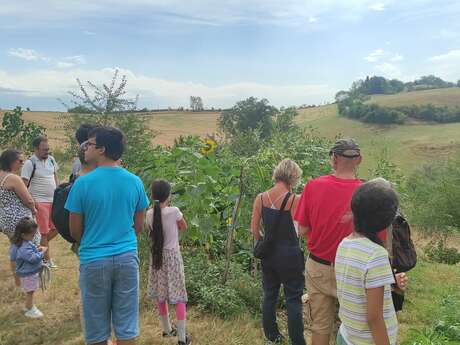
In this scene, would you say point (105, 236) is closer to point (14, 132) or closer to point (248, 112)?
point (248, 112)

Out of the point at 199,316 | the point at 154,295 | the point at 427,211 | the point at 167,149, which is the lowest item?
the point at 427,211

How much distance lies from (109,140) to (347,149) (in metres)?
1.46

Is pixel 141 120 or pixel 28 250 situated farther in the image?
pixel 141 120

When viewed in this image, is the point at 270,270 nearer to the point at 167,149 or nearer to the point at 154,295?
the point at 154,295

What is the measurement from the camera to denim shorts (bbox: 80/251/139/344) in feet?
9.09

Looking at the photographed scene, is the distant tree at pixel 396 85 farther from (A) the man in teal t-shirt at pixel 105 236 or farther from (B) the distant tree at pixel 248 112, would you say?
(A) the man in teal t-shirt at pixel 105 236

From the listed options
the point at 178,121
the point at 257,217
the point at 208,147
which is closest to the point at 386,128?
the point at 178,121

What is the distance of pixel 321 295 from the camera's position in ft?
10.1

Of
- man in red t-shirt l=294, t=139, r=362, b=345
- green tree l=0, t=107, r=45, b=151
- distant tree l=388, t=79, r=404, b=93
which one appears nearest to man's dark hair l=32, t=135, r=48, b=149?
man in red t-shirt l=294, t=139, r=362, b=345

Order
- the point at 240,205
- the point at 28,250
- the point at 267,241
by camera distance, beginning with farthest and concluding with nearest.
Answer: the point at 240,205
the point at 28,250
the point at 267,241

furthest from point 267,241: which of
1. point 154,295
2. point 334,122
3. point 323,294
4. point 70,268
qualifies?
point 334,122

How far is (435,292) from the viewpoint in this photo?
634 centimetres

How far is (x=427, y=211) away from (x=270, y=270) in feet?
41.4

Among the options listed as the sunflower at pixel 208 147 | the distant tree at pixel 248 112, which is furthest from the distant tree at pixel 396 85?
the sunflower at pixel 208 147
